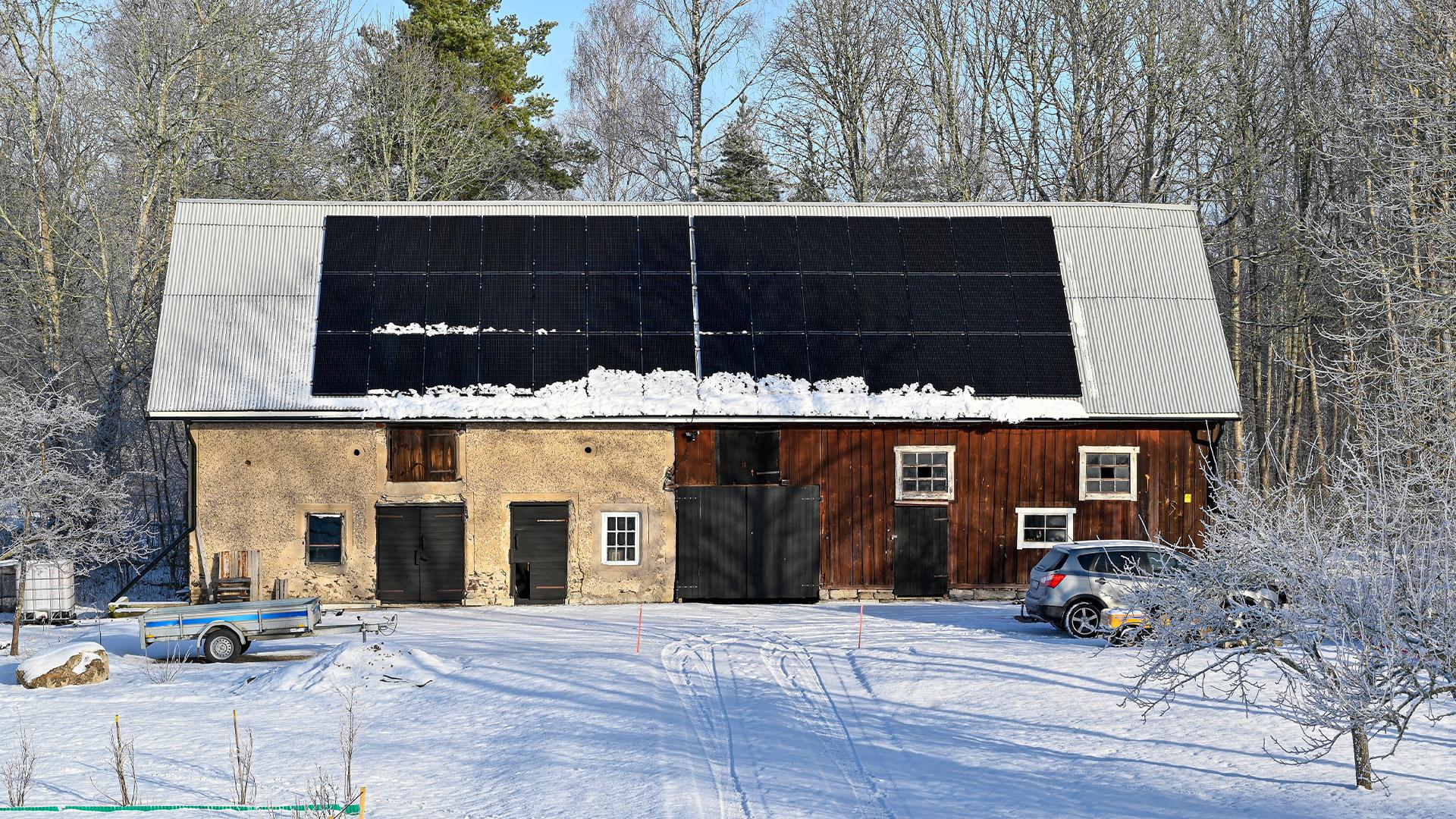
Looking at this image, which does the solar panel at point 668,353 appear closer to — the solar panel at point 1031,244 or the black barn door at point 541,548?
the black barn door at point 541,548

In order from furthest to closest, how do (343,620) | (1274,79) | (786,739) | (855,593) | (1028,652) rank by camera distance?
(1274,79) < (855,593) < (343,620) < (1028,652) < (786,739)

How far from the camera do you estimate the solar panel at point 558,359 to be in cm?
2631

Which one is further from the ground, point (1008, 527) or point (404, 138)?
point (404, 138)

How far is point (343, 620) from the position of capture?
72.9 ft

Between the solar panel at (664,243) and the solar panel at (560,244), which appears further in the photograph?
the solar panel at (664,243)

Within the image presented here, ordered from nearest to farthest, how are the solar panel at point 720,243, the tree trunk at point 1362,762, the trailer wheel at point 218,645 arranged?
the tree trunk at point 1362,762
the trailer wheel at point 218,645
the solar panel at point 720,243

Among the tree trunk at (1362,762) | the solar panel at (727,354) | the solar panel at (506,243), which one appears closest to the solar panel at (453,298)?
the solar panel at (506,243)

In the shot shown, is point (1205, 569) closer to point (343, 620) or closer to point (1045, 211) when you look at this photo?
point (343, 620)

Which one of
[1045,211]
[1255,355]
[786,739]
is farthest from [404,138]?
[786,739]

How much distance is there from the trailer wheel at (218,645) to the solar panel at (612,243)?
11.2m

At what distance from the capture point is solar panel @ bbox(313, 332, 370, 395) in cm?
2592

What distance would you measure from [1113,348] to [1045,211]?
3988 mm

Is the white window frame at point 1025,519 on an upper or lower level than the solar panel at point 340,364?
lower

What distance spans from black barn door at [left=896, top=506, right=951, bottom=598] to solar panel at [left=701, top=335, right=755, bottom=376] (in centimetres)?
429
